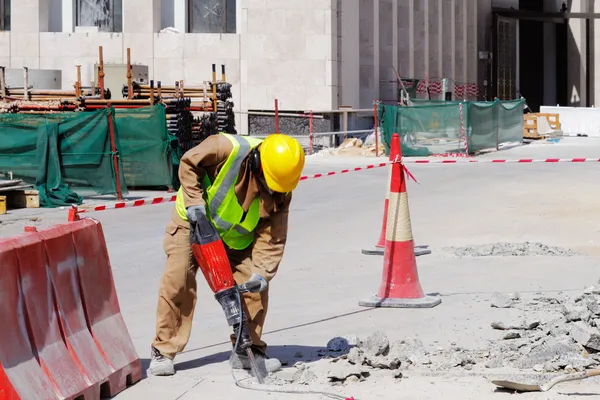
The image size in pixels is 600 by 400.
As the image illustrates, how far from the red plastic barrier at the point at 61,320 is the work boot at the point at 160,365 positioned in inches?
4.1

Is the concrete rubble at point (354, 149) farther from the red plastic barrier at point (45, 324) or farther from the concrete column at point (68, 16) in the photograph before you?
the red plastic barrier at point (45, 324)

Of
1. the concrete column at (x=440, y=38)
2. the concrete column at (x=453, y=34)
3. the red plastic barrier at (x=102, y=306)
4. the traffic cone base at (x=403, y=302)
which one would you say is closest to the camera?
the red plastic barrier at (x=102, y=306)

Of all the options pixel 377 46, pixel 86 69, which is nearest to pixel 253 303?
pixel 86 69

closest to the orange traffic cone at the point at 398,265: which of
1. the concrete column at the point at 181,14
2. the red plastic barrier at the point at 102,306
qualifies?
the red plastic barrier at the point at 102,306

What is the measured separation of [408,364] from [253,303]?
107 cm

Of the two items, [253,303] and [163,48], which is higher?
[163,48]

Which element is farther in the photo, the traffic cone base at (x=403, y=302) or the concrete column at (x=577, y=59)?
the concrete column at (x=577, y=59)

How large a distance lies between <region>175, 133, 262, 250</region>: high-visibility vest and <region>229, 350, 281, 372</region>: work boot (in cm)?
74

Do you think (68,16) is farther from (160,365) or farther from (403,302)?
(160,365)

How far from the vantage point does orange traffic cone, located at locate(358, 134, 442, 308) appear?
980 cm

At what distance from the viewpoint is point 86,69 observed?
4000cm

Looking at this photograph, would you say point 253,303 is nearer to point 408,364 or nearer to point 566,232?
point 408,364

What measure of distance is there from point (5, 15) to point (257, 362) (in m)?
35.7

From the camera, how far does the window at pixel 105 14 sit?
1576 inches
